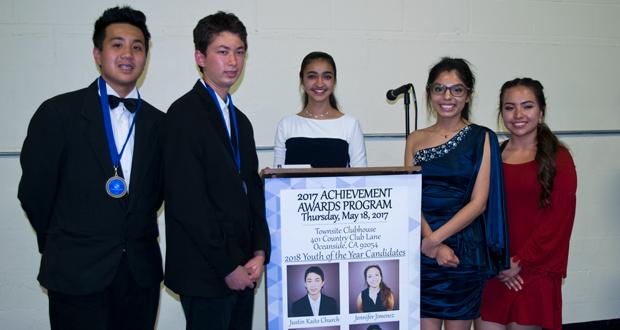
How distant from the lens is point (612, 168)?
3795mm

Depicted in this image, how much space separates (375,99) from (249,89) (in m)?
0.87

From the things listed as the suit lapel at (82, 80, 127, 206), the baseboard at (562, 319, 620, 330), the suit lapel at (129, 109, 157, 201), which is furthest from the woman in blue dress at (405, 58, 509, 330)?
the baseboard at (562, 319, 620, 330)

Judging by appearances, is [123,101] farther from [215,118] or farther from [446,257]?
[446,257]

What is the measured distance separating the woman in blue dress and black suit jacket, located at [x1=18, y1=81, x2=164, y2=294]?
1264 millimetres

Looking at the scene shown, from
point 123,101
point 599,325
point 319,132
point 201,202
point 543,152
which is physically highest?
point 123,101

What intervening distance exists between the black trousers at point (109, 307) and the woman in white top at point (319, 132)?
41.6 inches

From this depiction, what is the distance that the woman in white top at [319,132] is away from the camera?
2641mm

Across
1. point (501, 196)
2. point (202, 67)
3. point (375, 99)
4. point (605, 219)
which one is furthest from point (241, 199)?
point (605, 219)

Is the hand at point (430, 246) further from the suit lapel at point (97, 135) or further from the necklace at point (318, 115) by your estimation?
the suit lapel at point (97, 135)

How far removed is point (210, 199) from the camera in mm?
1879

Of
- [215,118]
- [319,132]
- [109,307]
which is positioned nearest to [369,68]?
[319,132]

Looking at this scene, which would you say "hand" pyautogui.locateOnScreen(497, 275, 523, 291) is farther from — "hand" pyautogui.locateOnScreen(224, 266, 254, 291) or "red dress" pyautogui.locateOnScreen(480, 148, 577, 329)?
"hand" pyautogui.locateOnScreen(224, 266, 254, 291)

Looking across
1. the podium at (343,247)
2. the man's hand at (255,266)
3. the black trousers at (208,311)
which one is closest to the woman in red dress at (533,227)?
the podium at (343,247)

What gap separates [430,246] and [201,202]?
103 cm
